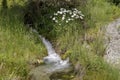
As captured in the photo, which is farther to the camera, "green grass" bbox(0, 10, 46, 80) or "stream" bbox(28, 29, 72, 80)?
"stream" bbox(28, 29, 72, 80)

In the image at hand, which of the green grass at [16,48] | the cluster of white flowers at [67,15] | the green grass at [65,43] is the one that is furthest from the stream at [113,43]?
the green grass at [16,48]

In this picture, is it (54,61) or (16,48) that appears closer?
(16,48)

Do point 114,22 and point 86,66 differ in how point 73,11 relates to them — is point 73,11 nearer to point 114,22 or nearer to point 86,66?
point 114,22

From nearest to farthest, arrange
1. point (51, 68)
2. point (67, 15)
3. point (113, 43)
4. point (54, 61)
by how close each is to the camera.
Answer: point (51, 68)
point (54, 61)
point (113, 43)
point (67, 15)

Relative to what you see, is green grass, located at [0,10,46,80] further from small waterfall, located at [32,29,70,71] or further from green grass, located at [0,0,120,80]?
small waterfall, located at [32,29,70,71]

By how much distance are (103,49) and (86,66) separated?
121 centimetres

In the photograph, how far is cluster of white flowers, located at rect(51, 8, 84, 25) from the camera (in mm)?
11920

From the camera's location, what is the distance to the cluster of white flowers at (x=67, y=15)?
11920 millimetres

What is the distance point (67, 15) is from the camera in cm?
1229

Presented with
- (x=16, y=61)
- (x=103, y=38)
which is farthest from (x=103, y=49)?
(x=16, y=61)

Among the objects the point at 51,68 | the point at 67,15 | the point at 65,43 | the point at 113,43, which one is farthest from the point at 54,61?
the point at 67,15

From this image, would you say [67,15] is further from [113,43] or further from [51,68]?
[51,68]

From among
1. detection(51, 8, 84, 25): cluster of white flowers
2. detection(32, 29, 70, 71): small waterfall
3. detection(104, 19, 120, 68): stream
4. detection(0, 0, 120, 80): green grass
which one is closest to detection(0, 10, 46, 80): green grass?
detection(0, 0, 120, 80): green grass

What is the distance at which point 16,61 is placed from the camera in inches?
352
